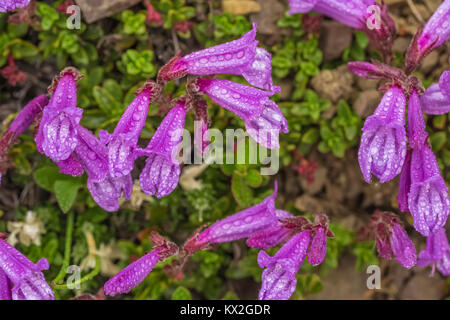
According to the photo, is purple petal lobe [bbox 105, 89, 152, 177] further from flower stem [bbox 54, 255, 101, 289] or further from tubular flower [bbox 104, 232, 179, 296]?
flower stem [bbox 54, 255, 101, 289]

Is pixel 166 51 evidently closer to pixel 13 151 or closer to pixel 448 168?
pixel 13 151

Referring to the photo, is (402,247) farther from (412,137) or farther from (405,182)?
(412,137)

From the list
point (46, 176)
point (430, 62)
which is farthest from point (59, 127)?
point (430, 62)

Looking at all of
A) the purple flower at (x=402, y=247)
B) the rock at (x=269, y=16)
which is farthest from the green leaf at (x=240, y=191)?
the rock at (x=269, y=16)

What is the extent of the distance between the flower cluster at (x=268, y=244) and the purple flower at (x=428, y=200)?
1.65 ft

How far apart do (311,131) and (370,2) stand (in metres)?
1.01

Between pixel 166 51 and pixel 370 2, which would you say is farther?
pixel 166 51

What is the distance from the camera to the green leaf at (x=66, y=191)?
12.9ft

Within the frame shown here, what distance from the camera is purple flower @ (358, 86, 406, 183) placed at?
329cm

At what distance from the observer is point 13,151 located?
4262 millimetres

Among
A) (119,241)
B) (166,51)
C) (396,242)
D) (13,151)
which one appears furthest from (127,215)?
(396,242)

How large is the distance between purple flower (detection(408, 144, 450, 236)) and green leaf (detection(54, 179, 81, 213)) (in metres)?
2.05

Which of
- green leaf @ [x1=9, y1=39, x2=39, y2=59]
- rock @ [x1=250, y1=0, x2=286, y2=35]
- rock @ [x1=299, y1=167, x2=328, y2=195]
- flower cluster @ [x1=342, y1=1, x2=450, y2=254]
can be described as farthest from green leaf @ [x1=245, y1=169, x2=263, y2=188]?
green leaf @ [x1=9, y1=39, x2=39, y2=59]
